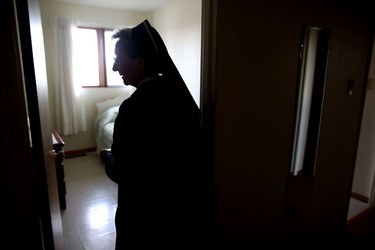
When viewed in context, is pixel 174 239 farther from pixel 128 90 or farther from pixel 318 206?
pixel 128 90

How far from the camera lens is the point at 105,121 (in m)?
4.01

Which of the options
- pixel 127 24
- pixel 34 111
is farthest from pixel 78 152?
pixel 34 111

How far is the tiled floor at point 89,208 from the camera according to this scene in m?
2.11

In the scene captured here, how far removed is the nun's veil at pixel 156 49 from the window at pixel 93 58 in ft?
10.8

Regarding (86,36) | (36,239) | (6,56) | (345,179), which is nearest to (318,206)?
(345,179)

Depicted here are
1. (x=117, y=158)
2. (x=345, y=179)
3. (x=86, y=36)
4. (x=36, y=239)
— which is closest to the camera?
(x=36, y=239)

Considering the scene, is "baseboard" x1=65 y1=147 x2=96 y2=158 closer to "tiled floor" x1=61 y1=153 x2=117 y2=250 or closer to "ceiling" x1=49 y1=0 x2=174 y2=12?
"tiled floor" x1=61 y1=153 x2=117 y2=250

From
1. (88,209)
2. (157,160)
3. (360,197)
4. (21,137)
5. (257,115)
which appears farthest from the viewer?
(360,197)

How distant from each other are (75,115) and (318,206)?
3.62m

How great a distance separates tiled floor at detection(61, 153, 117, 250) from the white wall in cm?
103

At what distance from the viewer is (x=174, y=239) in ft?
3.63

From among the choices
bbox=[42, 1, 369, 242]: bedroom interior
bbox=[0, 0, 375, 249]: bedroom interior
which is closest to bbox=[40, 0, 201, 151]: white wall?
bbox=[42, 1, 369, 242]: bedroom interior

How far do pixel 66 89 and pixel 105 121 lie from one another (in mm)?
775

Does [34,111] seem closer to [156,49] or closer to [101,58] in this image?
[156,49]
